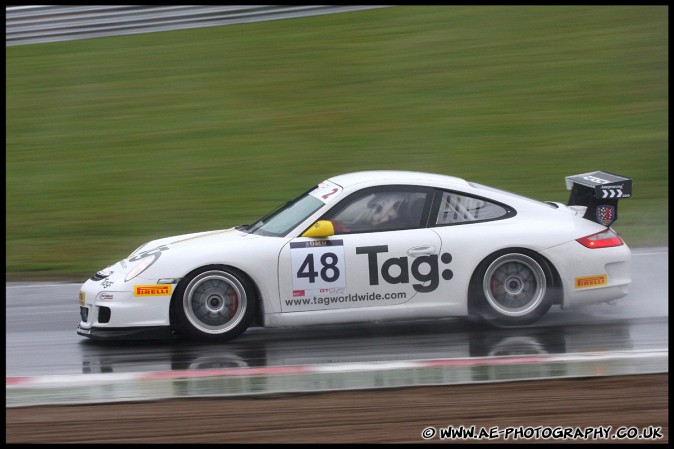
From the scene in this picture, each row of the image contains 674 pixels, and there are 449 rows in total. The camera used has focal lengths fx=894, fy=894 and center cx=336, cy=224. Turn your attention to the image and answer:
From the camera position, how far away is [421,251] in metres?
7.21

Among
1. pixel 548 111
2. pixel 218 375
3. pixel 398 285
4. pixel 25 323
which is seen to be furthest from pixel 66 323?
pixel 548 111

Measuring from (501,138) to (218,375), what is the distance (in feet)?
31.1

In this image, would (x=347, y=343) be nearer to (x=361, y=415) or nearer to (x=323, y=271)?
(x=323, y=271)

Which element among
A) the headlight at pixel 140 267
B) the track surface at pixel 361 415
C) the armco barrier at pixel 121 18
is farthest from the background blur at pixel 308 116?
the track surface at pixel 361 415

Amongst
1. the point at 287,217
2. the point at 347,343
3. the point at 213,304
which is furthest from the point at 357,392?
the point at 287,217

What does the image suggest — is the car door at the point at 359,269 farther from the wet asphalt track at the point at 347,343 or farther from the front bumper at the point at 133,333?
the front bumper at the point at 133,333

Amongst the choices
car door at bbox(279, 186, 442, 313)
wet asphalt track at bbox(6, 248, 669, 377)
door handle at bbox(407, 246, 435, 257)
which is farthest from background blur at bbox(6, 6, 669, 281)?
door handle at bbox(407, 246, 435, 257)

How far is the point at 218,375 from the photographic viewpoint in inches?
247

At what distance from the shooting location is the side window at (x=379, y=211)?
7340 millimetres

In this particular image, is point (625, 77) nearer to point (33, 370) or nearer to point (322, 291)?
point (322, 291)

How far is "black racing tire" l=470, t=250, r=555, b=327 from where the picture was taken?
7.32m

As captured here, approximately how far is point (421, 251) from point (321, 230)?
825mm

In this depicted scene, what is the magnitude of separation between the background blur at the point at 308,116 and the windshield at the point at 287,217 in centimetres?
315

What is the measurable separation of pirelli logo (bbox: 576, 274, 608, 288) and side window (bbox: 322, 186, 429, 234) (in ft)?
4.65
